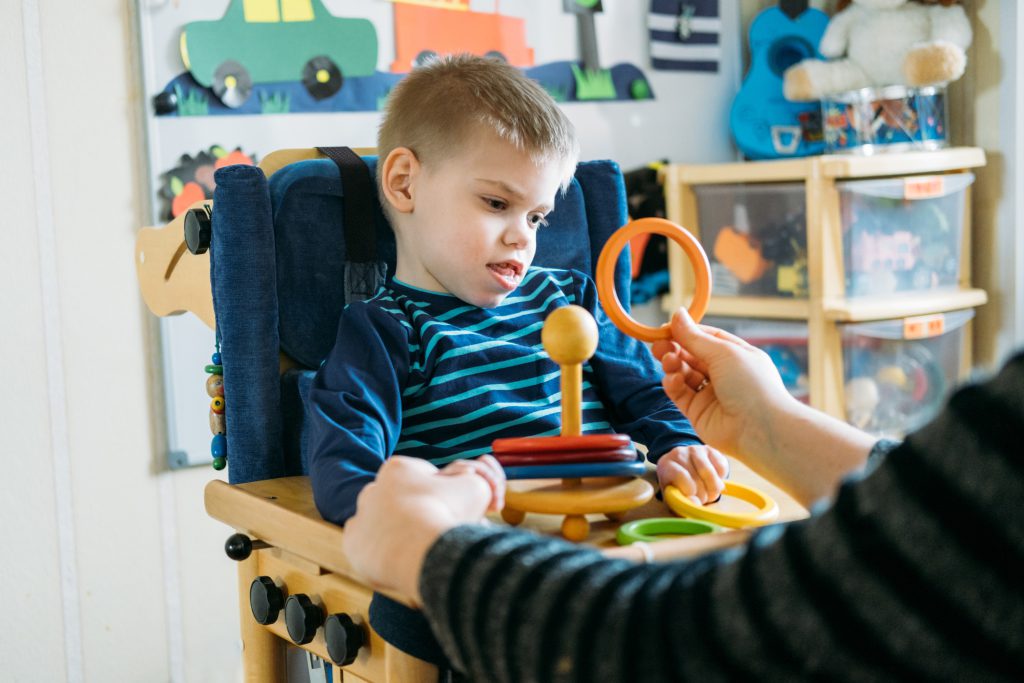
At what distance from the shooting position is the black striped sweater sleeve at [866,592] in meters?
0.44

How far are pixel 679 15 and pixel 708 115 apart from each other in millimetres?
251

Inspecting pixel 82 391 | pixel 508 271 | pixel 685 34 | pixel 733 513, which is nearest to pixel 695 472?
pixel 733 513

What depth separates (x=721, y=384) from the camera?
36.2 inches

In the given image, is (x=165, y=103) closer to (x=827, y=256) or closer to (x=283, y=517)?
(x=283, y=517)

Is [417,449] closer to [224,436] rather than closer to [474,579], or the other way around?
[224,436]

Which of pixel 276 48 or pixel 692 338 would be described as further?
pixel 276 48

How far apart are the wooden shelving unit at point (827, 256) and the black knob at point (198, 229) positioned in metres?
1.47

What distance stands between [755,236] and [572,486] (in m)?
1.74

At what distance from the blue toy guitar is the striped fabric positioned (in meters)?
0.10

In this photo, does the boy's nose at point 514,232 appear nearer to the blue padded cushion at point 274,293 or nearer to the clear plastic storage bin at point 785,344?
the blue padded cushion at point 274,293

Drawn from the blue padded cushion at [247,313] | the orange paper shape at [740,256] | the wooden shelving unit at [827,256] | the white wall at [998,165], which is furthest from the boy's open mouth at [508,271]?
the white wall at [998,165]

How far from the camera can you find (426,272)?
1228 millimetres

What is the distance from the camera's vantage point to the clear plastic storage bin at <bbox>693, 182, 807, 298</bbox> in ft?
7.98

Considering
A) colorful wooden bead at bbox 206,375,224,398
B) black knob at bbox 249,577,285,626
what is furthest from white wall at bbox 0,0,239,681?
black knob at bbox 249,577,285,626
